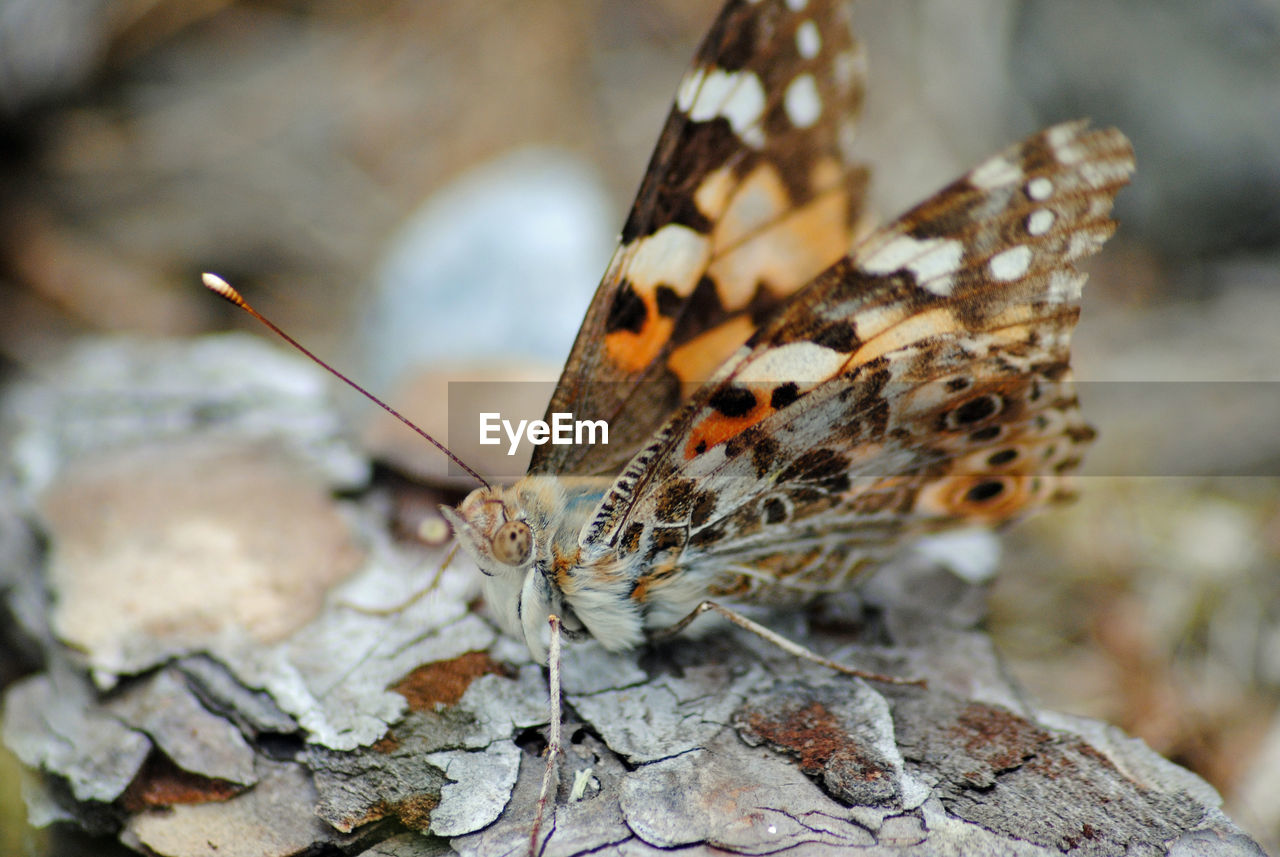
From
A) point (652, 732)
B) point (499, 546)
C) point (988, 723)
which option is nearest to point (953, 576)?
point (988, 723)

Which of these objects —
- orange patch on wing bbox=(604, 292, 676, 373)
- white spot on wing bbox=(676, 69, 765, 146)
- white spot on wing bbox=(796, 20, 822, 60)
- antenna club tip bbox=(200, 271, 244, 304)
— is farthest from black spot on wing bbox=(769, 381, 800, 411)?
antenna club tip bbox=(200, 271, 244, 304)

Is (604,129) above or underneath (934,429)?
above

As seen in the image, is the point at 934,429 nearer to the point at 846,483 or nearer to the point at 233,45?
the point at 846,483

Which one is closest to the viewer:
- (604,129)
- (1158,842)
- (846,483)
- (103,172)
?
(1158,842)

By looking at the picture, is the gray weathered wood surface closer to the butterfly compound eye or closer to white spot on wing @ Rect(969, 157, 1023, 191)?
the butterfly compound eye

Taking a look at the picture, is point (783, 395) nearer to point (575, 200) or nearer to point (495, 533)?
point (495, 533)

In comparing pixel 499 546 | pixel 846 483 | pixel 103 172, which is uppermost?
pixel 103 172

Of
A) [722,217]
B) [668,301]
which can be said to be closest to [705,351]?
[668,301]
